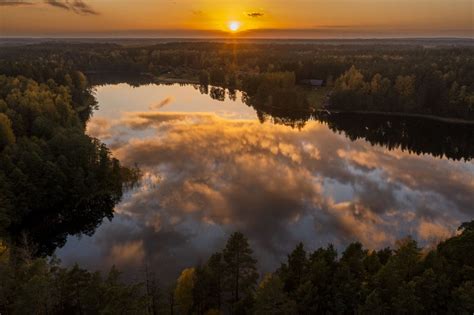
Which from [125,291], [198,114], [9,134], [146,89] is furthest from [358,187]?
[146,89]

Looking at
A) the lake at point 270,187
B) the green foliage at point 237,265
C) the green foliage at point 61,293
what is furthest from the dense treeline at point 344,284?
the lake at point 270,187

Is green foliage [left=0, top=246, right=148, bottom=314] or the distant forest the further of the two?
the distant forest

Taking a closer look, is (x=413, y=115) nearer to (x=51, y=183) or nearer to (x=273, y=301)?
(x=51, y=183)

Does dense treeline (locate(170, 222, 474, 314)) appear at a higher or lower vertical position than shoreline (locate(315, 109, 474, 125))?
higher

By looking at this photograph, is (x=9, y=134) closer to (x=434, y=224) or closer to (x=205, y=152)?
(x=205, y=152)

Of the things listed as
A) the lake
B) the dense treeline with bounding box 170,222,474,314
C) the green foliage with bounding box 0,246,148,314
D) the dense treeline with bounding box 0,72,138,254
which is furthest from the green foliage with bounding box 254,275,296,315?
the dense treeline with bounding box 0,72,138,254

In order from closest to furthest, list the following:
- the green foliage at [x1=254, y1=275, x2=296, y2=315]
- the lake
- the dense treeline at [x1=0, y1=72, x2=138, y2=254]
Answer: the green foliage at [x1=254, y1=275, x2=296, y2=315]
the lake
the dense treeline at [x1=0, y1=72, x2=138, y2=254]

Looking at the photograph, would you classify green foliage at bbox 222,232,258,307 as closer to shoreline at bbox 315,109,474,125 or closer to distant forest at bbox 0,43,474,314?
distant forest at bbox 0,43,474,314

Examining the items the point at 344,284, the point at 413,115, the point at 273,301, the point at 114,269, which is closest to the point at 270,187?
the point at 344,284
